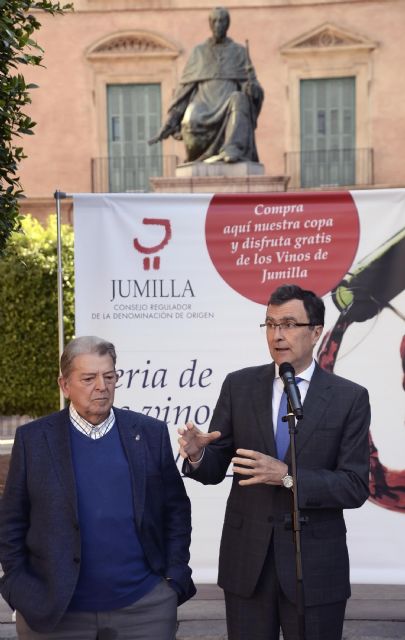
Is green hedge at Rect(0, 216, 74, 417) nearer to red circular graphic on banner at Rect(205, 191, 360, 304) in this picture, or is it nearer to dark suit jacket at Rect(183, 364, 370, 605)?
red circular graphic on banner at Rect(205, 191, 360, 304)

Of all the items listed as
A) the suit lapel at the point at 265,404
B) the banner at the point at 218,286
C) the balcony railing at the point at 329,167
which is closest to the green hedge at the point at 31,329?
the banner at the point at 218,286

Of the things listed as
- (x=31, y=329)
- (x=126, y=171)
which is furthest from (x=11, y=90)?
(x=126, y=171)

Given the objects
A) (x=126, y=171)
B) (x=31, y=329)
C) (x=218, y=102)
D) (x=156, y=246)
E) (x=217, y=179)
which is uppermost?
(x=218, y=102)

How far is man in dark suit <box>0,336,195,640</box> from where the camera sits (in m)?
3.85

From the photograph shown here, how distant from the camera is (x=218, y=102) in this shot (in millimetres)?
16562

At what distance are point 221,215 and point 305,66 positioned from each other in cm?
2453

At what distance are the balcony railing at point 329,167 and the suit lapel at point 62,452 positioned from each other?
25689 mm

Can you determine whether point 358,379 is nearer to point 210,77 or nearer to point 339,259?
point 339,259

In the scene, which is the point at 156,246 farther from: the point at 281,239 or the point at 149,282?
the point at 281,239

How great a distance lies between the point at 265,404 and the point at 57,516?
89 centimetres

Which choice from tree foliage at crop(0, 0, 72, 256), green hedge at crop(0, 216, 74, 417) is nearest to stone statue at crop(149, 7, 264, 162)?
green hedge at crop(0, 216, 74, 417)

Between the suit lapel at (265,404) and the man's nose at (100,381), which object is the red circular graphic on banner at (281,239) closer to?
the suit lapel at (265,404)

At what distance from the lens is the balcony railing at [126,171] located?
2977cm

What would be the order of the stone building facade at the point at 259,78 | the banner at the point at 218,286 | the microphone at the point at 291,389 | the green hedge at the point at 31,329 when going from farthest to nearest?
1. the stone building facade at the point at 259,78
2. the green hedge at the point at 31,329
3. the banner at the point at 218,286
4. the microphone at the point at 291,389
